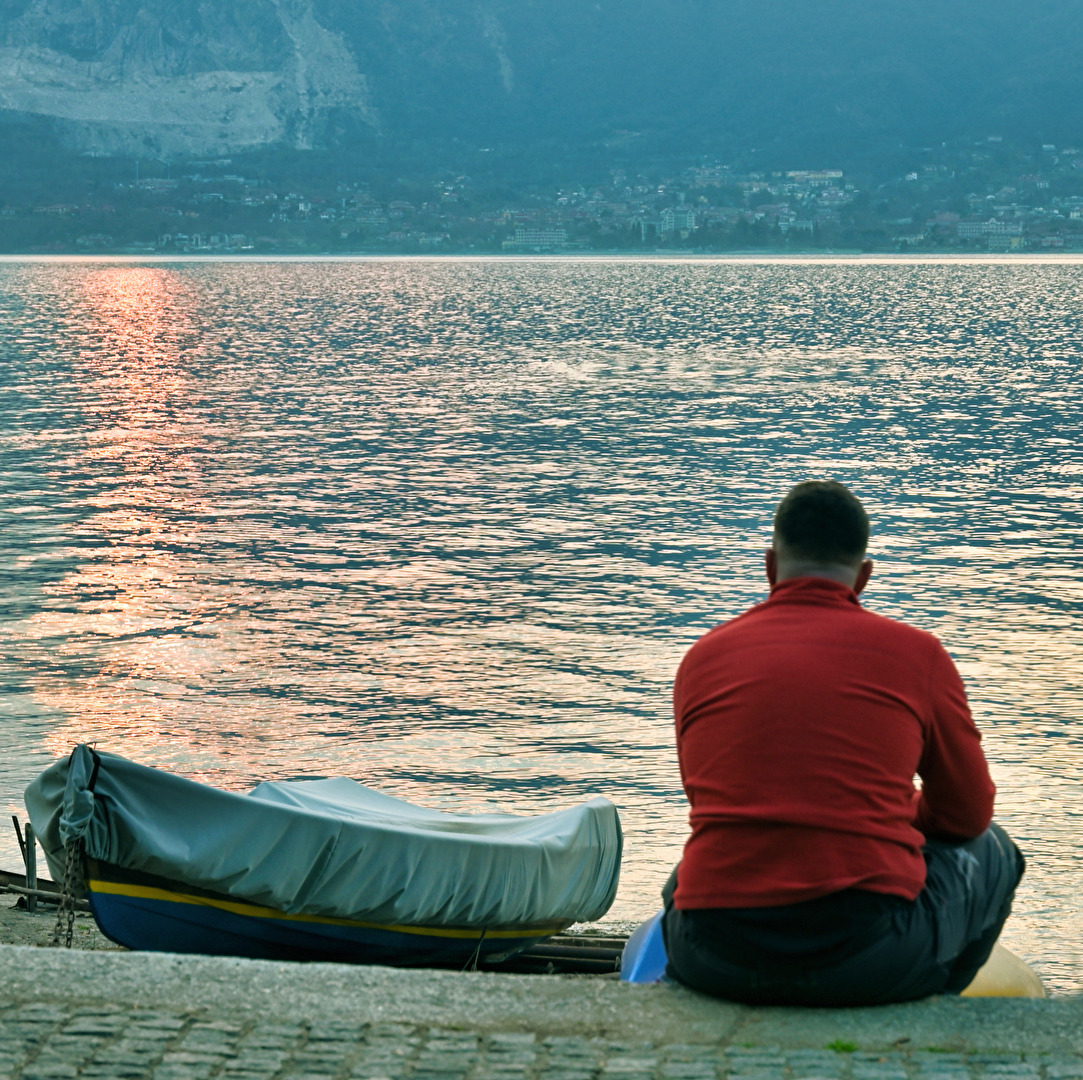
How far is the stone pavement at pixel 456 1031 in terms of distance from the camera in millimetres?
4996

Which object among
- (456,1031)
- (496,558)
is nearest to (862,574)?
(456,1031)

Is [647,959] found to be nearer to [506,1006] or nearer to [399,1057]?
[506,1006]

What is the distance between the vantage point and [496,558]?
25.4 metres

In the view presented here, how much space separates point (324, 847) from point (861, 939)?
3553 mm

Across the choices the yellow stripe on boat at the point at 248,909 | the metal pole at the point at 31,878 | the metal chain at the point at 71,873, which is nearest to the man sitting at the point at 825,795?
the yellow stripe on boat at the point at 248,909

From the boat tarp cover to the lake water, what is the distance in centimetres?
221

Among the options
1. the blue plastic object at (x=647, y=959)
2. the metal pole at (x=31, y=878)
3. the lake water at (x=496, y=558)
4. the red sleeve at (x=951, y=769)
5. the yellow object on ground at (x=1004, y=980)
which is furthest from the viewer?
the lake water at (x=496, y=558)

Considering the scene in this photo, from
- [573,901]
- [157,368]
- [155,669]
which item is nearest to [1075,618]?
[155,669]

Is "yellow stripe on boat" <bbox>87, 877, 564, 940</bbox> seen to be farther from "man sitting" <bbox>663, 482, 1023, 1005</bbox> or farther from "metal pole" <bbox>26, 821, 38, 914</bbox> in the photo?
"man sitting" <bbox>663, 482, 1023, 1005</bbox>

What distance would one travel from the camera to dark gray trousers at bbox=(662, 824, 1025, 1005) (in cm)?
507

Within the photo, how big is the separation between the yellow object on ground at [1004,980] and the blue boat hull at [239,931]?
3543 millimetres

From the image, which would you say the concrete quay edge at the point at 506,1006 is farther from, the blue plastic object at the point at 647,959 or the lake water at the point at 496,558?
the lake water at the point at 496,558

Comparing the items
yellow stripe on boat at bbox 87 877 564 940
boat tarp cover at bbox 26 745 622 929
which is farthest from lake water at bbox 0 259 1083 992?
yellow stripe on boat at bbox 87 877 564 940

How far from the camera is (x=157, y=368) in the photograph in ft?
216
